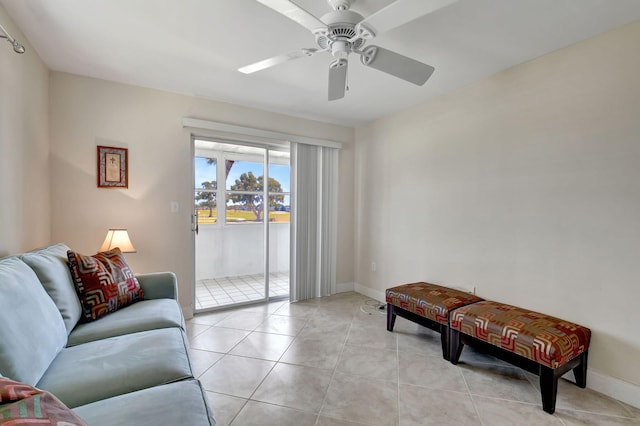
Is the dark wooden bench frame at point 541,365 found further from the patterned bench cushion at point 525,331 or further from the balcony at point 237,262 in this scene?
the balcony at point 237,262

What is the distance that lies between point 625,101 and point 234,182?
3577 millimetres

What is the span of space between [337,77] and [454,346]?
223 cm

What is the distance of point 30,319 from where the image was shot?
1240mm

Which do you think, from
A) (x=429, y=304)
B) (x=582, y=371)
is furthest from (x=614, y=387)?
(x=429, y=304)

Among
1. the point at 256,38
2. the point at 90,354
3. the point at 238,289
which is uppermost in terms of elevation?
the point at 256,38

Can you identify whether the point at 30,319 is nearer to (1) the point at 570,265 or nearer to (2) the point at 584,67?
(1) the point at 570,265

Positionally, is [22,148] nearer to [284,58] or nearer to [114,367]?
[114,367]

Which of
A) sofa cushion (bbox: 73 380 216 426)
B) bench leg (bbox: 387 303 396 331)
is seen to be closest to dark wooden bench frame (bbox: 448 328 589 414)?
bench leg (bbox: 387 303 396 331)

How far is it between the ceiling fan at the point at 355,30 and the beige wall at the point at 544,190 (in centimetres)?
110

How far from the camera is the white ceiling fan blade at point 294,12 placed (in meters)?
1.33

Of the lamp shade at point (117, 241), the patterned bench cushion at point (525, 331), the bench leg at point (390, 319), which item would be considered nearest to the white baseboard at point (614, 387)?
the patterned bench cushion at point (525, 331)

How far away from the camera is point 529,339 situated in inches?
74.0

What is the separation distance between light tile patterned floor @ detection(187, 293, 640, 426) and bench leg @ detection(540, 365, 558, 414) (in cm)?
4

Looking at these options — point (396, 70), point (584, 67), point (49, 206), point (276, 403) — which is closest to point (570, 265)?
point (584, 67)
